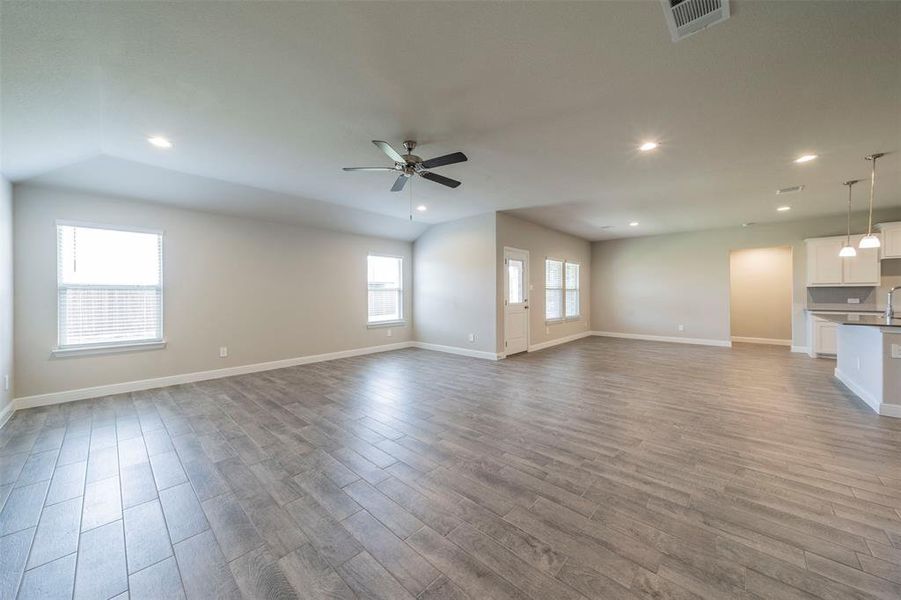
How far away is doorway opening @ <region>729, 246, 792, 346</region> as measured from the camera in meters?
7.46

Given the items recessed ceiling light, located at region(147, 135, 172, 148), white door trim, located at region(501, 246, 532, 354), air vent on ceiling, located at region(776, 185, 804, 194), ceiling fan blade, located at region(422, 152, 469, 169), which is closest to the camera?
ceiling fan blade, located at region(422, 152, 469, 169)

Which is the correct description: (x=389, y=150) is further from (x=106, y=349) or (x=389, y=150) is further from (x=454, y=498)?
(x=106, y=349)

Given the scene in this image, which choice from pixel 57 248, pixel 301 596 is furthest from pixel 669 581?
pixel 57 248

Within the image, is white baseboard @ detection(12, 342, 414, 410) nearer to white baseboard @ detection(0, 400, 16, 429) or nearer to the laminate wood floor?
white baseboard @ detection(0, 400, 16, 429)

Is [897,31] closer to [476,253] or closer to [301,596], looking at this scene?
[301,596]

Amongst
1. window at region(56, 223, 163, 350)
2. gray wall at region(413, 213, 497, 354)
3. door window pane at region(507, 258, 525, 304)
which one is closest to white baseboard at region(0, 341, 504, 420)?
gray wall at region(413, 213, 497, 354)

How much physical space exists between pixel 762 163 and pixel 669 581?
13.9 feet

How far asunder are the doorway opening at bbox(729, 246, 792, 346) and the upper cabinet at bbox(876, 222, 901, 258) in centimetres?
200

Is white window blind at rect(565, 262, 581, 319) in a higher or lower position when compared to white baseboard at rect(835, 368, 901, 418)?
higher

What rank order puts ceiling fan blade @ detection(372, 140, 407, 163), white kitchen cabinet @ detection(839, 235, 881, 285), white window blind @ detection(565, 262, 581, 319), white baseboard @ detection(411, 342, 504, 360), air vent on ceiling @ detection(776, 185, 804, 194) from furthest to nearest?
white window blind @ detection(565, 262, 581, 319)
white baseboard @ detection(411, 342, 504, 360)
white kitchen cabinet @ detection(839, 235, 881, 285)
air vent on ceiling @ detection(776, 185, 804, 194)
ceiling fan blade @ detection(372, 140, 407, 163)

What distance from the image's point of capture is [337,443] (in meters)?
2.68

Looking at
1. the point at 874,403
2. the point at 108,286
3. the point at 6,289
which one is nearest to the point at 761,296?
the point at 874,403

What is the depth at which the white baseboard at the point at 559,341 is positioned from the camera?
687 centimetres

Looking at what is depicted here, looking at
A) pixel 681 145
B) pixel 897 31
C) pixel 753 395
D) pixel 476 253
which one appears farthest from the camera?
pixel 476 253
